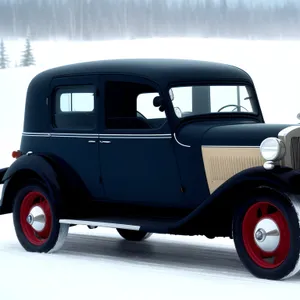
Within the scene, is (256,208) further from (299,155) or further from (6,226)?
(6,226)

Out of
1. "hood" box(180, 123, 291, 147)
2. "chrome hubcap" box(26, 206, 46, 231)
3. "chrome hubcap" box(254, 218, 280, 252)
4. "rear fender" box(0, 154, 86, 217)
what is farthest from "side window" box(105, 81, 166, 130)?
"chrome hubcap" box(254, 218, 280, 252)

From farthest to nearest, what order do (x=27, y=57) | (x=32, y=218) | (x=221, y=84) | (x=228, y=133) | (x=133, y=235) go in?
(x=27, y=57) → (x=133, y=235) → (x=32, y=218) → (x=221, y=84) → (x=228, y=133)

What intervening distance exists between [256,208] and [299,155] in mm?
578

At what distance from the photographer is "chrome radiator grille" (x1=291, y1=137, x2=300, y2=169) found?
24.7ft

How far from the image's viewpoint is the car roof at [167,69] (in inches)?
346

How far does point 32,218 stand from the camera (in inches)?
373

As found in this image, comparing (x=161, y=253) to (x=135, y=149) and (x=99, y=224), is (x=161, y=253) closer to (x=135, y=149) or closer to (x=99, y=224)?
(x=99, y=224)

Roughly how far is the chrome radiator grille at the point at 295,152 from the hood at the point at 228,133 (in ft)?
0.62

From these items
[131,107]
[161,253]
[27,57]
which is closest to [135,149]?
[131,107]

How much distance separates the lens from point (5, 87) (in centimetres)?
4281

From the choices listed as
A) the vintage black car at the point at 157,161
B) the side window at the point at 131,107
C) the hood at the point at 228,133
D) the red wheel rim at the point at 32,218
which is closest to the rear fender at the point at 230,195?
the vintage black car at the point at 157,161

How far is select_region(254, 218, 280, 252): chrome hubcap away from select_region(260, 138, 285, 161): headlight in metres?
0.52

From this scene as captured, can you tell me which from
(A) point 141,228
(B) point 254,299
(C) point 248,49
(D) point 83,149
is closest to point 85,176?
(D) point 83,149

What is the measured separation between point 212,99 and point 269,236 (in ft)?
6.42
